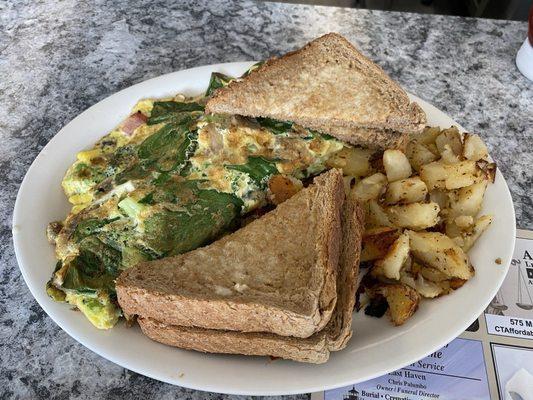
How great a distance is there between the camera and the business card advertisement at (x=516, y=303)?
1.68m

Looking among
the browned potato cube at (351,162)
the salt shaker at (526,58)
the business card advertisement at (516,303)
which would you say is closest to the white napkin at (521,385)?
the business card advertisement at (516,303)

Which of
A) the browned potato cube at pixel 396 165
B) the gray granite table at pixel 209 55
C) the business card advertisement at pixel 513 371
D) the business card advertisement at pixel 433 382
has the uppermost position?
the browned potato cube at pixel 396 165

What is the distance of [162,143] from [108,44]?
1240mm

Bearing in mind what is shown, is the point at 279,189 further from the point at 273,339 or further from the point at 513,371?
the point at 513,371

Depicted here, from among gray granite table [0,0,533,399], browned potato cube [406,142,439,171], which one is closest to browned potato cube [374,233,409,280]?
browned potato cube [406,142,439,171]

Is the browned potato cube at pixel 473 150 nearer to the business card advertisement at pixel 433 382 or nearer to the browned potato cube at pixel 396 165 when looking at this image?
the browned potato cube at pixel 396 165

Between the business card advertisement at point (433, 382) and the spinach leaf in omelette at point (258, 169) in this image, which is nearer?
the business card advertisement at point (433, 382)

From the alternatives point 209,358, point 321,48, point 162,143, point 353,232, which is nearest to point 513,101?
point 321,48

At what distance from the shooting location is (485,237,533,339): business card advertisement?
168 centimetres

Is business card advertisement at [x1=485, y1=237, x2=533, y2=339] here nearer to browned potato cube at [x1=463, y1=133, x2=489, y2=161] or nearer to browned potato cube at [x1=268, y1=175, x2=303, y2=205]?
browned potato cube at [x1=463, y1=133, x2=489, y2=161]

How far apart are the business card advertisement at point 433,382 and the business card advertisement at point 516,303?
0.50 ft

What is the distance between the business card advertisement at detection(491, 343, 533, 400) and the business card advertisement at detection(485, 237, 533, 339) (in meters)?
0.06

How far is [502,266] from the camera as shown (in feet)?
5.16

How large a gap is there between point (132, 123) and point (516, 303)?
152 centimetres
